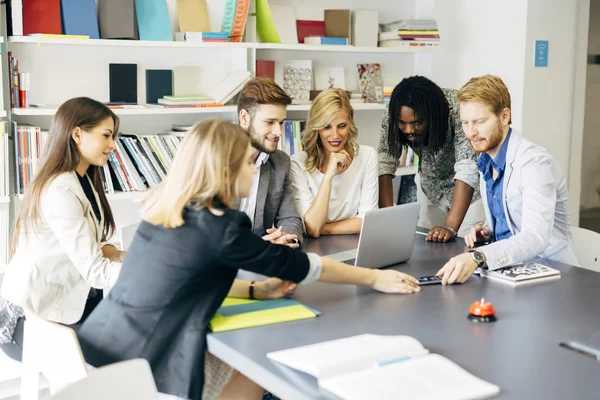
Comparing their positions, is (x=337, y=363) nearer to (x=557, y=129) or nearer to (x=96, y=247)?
(x=96, y=247)

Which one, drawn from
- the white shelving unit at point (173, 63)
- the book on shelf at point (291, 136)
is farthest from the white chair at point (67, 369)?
the book on shelf at point (291, 136)

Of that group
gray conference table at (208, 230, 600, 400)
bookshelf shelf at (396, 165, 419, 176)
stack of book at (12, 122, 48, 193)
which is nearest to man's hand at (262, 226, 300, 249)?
gray conference table at (208, 230, 600, 400)

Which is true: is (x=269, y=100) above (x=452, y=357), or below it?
above

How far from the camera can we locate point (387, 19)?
180 inches

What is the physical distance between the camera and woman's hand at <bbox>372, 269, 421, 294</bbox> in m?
2.12

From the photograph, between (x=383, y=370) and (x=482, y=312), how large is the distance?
0.48 metres

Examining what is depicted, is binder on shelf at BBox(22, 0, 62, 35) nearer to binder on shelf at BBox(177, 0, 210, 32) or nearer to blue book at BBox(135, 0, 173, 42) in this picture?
blue book at BBox(135, 0, 173, 42)

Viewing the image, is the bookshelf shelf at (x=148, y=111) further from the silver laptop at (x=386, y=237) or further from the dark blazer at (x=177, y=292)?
the dark blazer at (x=177, y=292)

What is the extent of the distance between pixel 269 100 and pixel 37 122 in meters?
1.34

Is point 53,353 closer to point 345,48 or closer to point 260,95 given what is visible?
point 260,95

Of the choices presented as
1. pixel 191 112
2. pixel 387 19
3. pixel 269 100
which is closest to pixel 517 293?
pixel 269 100

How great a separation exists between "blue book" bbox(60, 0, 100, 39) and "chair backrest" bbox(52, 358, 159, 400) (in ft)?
7.52

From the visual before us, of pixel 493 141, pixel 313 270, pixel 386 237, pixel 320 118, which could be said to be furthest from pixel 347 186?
pixel 313 270

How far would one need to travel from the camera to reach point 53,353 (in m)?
1.91
